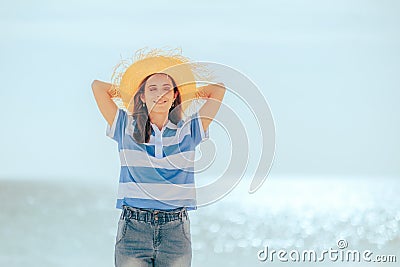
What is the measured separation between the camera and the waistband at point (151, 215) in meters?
1.52

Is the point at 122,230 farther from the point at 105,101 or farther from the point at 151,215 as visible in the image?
the point at 105,101

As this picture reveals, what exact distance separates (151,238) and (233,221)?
657 cm

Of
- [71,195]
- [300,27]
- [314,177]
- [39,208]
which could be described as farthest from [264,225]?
[314,177]

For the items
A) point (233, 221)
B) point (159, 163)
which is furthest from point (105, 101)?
point (233, 221)

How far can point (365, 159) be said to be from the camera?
1148 cm

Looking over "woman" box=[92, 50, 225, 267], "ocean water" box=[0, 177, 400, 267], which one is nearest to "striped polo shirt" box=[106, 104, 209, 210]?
"woman" box=[92, 50, 225, 267]

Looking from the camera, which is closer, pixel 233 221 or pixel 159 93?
pixel 159 93

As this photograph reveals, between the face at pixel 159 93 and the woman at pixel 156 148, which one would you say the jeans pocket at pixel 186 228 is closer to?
the woman at pixel 156 148

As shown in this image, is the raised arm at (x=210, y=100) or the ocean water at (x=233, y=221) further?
the ocean water at (x=233, y=221)

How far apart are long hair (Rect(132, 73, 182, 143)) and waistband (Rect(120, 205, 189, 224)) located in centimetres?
14

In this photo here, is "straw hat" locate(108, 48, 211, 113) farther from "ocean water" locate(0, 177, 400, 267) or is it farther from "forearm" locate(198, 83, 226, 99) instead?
"ocean water" locate(0, 177, 400, 267)

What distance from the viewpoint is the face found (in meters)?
1.56

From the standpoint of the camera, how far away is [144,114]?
1.57 metres

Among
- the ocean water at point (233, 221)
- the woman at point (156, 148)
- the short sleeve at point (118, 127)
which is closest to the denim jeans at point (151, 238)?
the woman at point (156, 148)
